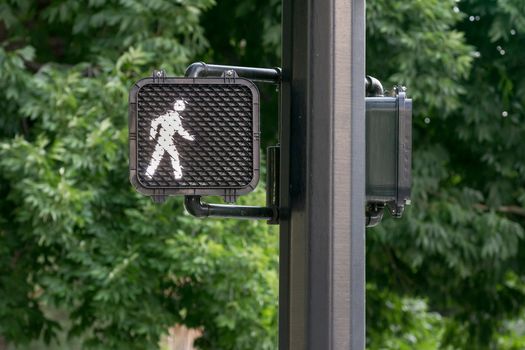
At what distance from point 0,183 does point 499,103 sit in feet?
14.6

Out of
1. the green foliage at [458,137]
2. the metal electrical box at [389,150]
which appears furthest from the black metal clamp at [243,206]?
the green foliage at [458,137]

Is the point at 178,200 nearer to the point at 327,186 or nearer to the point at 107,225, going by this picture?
the point at 107,225

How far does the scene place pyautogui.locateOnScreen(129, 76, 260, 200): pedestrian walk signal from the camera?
2.81 metres

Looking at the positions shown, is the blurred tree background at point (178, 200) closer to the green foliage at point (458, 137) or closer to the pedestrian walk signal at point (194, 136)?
the green foliage at point (458, 137)

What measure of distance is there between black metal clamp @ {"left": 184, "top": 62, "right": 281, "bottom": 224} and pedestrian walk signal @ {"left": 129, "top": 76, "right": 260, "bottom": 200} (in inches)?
3.3

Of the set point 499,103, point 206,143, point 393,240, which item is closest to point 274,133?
point 393,240

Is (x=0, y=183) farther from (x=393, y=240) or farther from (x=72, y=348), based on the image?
(x=393, y=240)

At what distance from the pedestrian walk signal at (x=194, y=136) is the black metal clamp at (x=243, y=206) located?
83 millimetres

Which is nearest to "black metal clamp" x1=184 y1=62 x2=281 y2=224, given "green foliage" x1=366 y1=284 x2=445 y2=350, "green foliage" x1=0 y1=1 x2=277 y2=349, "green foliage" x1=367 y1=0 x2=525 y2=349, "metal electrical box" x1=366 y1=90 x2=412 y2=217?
"metal electrical box" x1=366 y1=90 x2=412 y2=217

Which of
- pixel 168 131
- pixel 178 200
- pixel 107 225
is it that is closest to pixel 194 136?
pixel 168 131

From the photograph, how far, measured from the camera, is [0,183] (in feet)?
28.2

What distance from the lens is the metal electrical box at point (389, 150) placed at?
2.84m

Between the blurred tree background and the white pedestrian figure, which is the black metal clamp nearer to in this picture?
the white pedestrian figure

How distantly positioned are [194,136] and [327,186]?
39 cm
